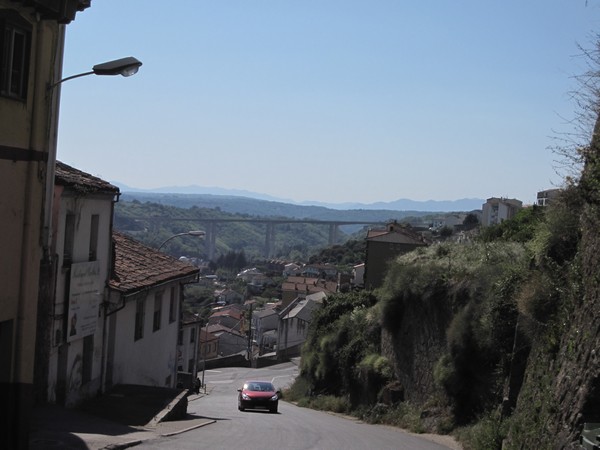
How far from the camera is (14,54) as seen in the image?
11.6 m

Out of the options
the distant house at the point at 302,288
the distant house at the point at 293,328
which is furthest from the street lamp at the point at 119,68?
the distant house at the point at 302,288

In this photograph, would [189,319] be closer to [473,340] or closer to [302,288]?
[473,340]

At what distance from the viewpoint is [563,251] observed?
14781mm

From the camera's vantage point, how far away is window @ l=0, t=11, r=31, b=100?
11219 millimetres

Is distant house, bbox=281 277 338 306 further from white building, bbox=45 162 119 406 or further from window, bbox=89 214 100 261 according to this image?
window, bbox=89 214 100 261

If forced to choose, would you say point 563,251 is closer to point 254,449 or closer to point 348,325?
point 254,449

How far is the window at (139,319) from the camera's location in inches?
925

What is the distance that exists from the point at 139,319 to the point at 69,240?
22.6 ft

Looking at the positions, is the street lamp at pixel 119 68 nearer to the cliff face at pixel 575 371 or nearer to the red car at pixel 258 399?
the cliff face at pixel 575 371

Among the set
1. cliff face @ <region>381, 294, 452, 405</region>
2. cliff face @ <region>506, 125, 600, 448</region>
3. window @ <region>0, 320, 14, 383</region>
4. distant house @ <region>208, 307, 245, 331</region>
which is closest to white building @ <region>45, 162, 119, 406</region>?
window @ <region>0, 320, 14, 383</region>

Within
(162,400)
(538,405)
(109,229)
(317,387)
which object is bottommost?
(317,387)

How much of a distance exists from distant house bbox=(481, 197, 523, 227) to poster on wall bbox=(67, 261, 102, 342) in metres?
37.0

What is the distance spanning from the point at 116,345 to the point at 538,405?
41.2 feet

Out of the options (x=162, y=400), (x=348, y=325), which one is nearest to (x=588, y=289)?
(x=162, y=400)
